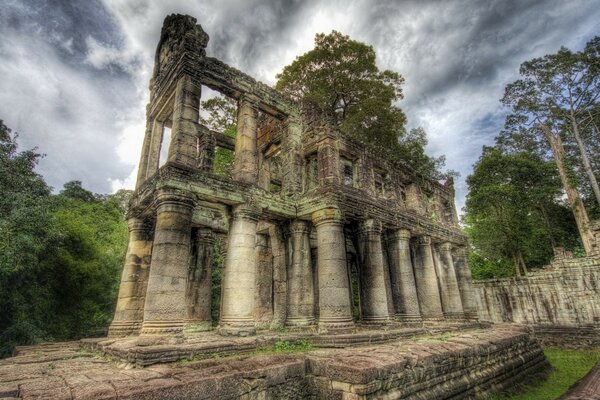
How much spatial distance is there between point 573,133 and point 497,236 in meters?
13.1

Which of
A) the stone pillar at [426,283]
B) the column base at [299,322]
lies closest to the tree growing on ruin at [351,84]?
the stone pillar at [426,283]

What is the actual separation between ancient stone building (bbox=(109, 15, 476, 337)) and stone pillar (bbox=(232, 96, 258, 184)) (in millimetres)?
39

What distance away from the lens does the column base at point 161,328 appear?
7078 mm

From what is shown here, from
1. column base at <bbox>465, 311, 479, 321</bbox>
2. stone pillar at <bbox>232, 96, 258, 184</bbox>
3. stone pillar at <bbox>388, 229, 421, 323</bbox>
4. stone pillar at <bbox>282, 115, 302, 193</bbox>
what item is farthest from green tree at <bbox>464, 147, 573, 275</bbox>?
stone pillar at <bbox>232, 96, 258, 184</bbox>

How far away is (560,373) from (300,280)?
35.6 feet

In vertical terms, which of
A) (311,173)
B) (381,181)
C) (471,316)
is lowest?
(471,316)

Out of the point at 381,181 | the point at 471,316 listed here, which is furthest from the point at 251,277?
the point at 471,316

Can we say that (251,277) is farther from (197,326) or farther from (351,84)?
(351,84)

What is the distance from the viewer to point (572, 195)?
2684 cm

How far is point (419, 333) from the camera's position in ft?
35.7

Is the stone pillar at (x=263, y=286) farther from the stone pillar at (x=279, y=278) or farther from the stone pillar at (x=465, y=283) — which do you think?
the stone pillar at (x=465, y=283)

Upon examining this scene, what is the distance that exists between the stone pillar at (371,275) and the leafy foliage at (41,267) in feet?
42.3

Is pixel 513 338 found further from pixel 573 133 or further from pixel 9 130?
pixel 573 133

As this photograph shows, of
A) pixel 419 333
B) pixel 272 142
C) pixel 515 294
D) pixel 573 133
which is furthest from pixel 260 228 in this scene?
pixel 573 133
